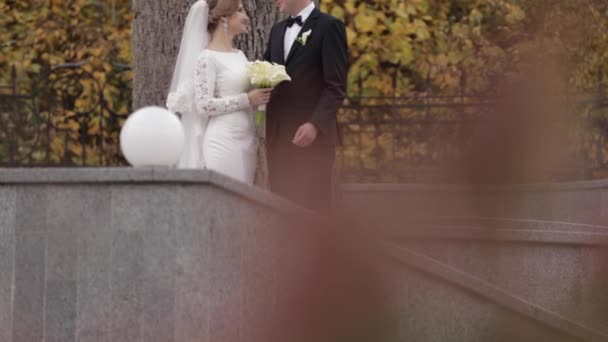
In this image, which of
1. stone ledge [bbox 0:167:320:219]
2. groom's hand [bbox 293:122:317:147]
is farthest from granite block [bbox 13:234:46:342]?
groom's hand [bbox 293:122:317:147]

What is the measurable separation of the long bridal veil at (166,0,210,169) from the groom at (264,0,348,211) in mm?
395

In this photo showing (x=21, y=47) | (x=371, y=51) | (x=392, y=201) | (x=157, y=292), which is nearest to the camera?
(x=392, y=201)

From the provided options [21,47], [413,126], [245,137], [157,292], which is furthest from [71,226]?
[21,47]

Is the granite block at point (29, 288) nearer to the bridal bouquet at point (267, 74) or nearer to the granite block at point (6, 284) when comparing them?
the granite block at point (6, 284)

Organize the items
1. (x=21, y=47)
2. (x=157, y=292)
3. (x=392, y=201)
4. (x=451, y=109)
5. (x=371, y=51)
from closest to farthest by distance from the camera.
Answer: (x=392, y=201) < (x=157, y=292) < (x=451, y=109) < (x=371, y=51) < (x=21, y=47)

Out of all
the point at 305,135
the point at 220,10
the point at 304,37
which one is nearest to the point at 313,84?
the point at 304,37

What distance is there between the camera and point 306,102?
22.9 feet

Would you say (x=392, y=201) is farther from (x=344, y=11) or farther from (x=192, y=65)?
(x=344, y=11)

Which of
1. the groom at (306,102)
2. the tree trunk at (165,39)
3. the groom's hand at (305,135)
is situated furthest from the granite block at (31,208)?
the tree trunk at (165,39)

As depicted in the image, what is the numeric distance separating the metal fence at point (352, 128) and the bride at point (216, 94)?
4430 millimetres

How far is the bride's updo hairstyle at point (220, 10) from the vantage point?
6.77m

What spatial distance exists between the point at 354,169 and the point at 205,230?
7428mm

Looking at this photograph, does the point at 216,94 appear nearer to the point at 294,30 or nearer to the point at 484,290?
the point at 294,30

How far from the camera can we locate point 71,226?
4.82m
